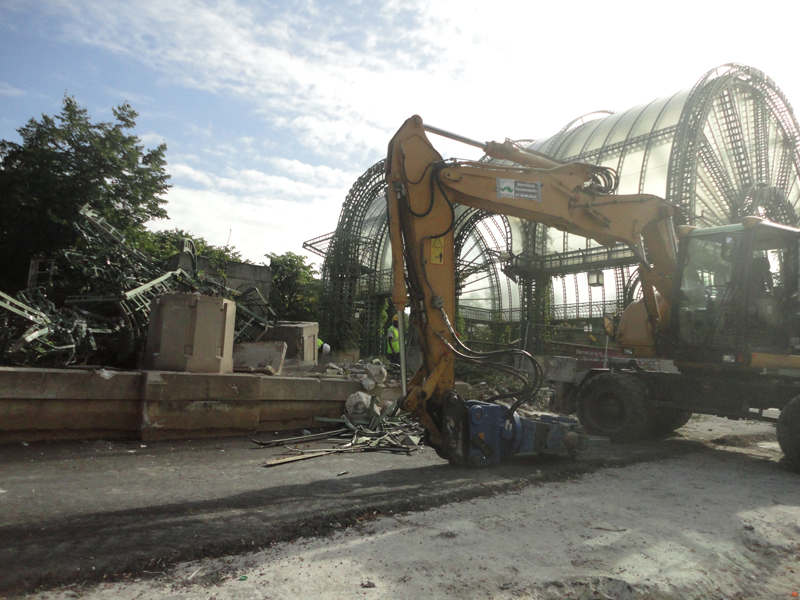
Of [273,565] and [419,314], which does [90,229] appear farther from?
[273,565]

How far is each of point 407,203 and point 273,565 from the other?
3969 millimetres

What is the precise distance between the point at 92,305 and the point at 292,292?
13030mm

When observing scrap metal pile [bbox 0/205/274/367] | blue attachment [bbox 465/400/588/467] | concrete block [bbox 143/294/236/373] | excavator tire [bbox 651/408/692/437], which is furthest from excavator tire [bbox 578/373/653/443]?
scrap metal pile [bbox 0/205/274/367]

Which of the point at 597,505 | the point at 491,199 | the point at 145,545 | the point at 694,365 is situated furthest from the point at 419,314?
the point at 694,365

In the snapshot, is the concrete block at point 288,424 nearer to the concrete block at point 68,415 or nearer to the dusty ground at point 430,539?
the concrete block at point 68,415

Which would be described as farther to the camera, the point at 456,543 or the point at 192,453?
the point at 192,453

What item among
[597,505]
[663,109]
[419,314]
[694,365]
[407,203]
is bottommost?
[597,505]

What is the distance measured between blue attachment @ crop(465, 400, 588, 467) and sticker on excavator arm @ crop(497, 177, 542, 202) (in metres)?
2.50

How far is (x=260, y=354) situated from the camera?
8.19m

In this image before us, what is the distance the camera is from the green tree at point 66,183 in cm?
1000

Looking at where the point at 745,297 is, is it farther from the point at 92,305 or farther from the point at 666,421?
the point at 92,305

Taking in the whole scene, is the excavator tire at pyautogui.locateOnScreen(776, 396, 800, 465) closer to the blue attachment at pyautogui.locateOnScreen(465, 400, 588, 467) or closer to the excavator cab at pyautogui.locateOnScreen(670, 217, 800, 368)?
the excavator cab at pyautogui.locateOnScreen(670, 217, 800, 368)

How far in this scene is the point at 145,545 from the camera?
2.88 m

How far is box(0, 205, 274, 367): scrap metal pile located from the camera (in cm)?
586
